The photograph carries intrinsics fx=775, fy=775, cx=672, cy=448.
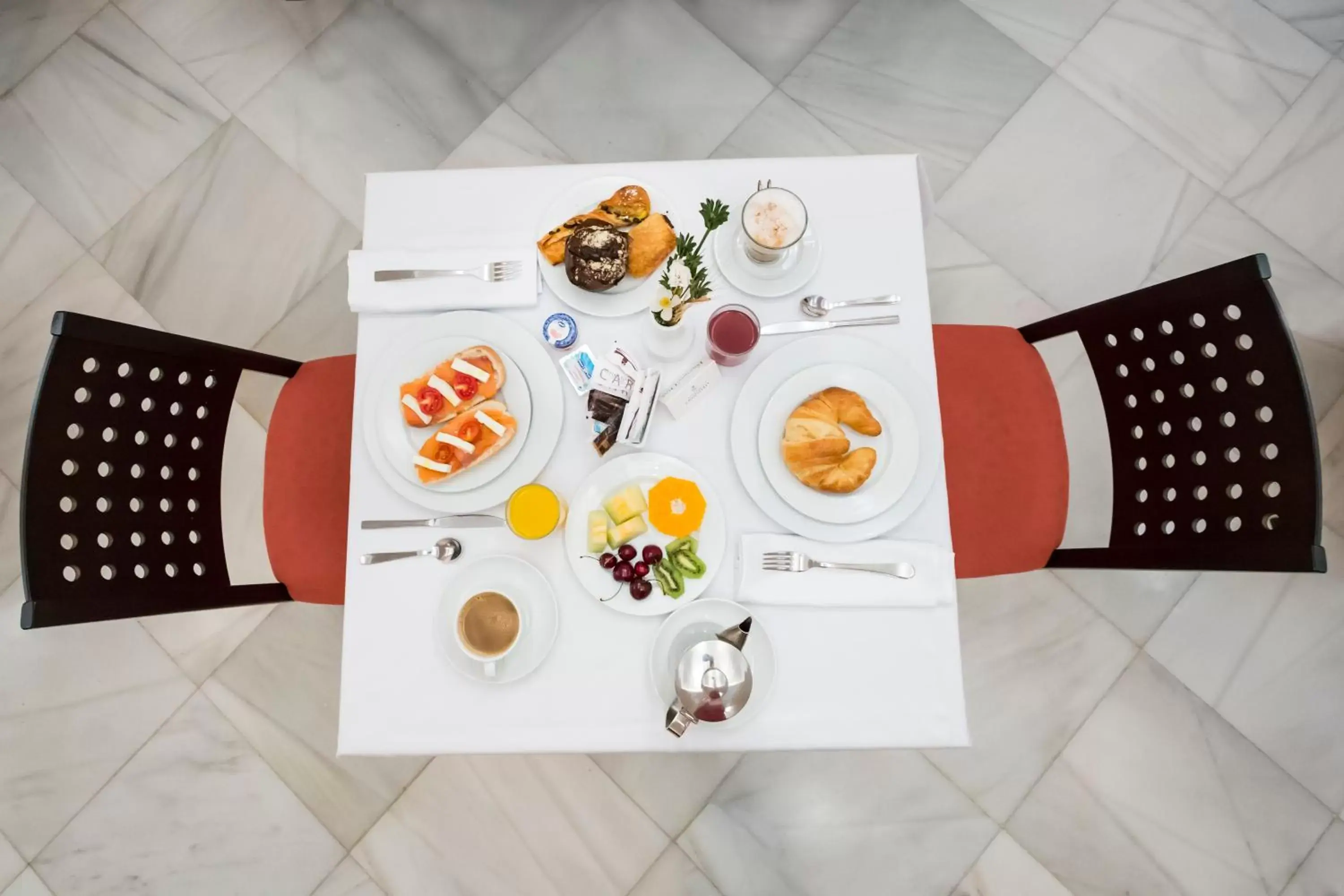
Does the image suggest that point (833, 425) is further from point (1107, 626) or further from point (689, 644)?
point (1107, 626)

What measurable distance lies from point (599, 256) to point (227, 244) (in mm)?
1791

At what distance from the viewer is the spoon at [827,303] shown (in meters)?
1.39

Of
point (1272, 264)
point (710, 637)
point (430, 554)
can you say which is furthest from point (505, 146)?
point (1272, 264)

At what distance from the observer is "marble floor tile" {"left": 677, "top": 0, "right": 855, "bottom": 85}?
8.49 feet

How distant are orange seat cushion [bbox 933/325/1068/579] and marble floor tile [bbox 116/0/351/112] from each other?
2.37m

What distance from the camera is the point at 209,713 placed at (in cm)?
227

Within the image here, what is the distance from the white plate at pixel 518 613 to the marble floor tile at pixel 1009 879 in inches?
62.7

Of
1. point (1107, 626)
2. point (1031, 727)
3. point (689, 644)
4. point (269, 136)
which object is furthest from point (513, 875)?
point (269, 136)

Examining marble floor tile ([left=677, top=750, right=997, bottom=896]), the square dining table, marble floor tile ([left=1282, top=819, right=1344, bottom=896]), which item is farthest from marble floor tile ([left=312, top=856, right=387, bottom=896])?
marble floor tile ([left=1282, top=819, right=1344, bottom=896])

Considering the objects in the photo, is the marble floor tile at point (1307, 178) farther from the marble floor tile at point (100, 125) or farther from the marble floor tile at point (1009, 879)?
the marble floor tile at point (100, 125)

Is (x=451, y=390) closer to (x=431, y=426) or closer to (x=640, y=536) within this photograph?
(x=431, y=426)

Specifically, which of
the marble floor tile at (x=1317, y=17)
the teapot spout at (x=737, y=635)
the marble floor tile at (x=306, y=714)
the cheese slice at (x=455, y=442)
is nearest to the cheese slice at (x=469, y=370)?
the cheese slice at (x=455, y=442)

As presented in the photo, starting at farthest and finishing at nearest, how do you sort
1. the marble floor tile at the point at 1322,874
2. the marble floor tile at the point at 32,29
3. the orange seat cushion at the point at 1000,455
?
1. the marble floor tile at the point at 32,29
2. the marble floor tile at the point at 1322,874
3. the orange seat cushion at the point at 1000,455

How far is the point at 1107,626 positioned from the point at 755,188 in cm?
171
